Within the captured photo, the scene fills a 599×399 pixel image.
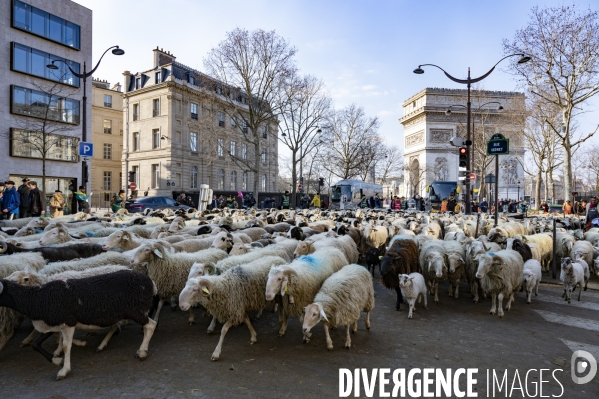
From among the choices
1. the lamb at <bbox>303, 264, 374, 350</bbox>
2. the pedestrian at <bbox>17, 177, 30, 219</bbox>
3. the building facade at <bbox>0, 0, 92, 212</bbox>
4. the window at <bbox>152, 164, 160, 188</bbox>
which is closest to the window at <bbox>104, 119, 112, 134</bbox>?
the window at <bbox>152, 164, 160, 188</bbox>

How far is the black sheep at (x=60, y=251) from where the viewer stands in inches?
230

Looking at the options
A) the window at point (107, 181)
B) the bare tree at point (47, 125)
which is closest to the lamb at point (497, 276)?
the bare tree at point (47, 125)

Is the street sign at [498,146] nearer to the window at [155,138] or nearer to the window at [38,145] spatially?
the window at [38,145]

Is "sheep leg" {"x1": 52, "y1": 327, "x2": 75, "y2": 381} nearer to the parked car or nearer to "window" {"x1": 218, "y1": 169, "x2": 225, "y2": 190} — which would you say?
the parked car

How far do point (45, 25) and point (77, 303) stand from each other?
99.9 ft

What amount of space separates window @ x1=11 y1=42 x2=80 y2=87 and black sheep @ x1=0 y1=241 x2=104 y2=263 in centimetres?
2392

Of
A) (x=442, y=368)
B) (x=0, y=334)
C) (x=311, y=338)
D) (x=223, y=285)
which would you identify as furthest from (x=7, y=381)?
(x=442, y=368)

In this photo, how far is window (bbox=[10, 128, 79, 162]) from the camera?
24.8 metres

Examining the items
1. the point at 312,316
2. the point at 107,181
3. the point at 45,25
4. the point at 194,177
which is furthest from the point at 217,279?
the point at 107,181

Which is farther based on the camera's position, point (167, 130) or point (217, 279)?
point (167, 130)

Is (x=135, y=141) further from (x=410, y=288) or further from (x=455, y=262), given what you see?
(x=410, y=288)

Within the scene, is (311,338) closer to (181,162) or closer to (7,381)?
(7,381)

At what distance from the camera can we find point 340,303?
186 inches

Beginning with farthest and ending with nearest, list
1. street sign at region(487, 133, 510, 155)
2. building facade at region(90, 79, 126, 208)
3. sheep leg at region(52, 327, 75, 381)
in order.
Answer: building facade at region(90, 79, 126, 208) → street sign at region(487, 133, 510, 155) → sheep leg at region(52, 327, 75, 381)
